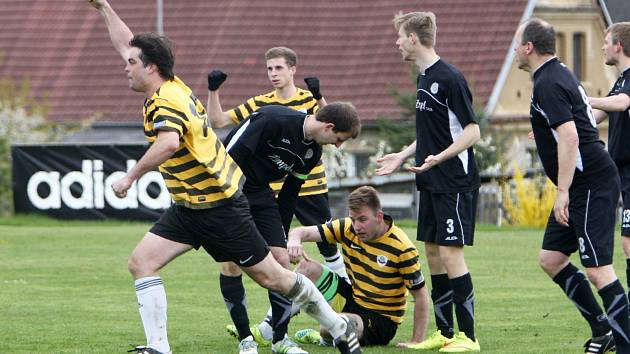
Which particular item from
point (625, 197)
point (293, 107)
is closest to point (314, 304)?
point (625, 197)

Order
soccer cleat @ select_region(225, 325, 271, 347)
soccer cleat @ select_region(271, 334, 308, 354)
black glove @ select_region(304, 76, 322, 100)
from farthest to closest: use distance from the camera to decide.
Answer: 1. black glove @ select_region(304, 76, 322, 100)
2. soccer cleat @ select_region(225, 325, 271, 347)
3. soccer cleat @ select_region(271, 334, 308, 354)

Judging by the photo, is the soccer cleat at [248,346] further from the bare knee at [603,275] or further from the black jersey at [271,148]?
the bare knee at [603,275]

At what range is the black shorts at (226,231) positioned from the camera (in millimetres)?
8875

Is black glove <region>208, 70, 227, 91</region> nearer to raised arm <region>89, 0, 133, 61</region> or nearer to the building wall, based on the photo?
raised arm <region>89, 0, 133, 61</region>

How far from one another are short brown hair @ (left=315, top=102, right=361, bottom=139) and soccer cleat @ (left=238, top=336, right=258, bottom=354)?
65.0 inches

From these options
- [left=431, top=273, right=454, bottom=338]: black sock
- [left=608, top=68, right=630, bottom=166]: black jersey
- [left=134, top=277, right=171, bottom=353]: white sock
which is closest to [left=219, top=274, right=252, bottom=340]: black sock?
[left=134, top=277, right=171, bottom=353]: white sock

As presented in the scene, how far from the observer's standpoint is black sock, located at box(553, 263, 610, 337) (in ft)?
31.0

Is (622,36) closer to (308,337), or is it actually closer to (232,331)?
(308,337)

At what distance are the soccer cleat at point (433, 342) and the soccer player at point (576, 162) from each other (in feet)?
4.42

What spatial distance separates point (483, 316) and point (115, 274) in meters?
5.24

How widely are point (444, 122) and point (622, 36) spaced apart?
57.5 inches

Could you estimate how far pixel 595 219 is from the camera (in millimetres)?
8891

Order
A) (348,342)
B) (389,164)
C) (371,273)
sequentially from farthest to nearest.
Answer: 1. (371,273)
2. (389,164)
3. (348,342)

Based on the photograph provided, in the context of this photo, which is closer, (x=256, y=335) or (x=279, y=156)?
(x=279, y=156)
